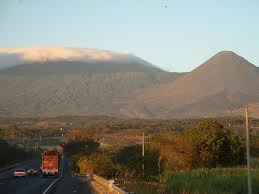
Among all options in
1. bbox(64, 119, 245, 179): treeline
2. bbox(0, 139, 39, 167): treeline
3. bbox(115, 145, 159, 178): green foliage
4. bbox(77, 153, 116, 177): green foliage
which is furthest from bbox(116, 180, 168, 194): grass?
bbox(0, 139, 39, 167): treeline

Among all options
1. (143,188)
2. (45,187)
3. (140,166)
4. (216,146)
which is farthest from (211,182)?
(140,166)

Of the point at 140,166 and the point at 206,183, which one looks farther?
the point at 140,166

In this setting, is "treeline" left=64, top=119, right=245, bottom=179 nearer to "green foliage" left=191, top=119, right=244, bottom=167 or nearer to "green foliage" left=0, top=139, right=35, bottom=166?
"green foliage" left=191, top=119, right=244, bottom=167

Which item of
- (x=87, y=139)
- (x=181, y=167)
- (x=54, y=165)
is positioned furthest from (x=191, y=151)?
(x=87, y=139)

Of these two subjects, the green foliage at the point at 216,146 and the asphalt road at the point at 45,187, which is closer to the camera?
the asphalt road at the point at 45,187

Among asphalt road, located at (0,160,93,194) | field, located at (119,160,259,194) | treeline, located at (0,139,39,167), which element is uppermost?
treeline, located at (0,139,39,167)

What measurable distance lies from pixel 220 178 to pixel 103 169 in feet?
115

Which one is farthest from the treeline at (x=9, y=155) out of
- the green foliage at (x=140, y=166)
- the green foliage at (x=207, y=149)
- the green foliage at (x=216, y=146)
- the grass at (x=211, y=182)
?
the grass at (x=211, y=182)

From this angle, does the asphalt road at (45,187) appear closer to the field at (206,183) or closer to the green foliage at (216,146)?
the field at (206,183)

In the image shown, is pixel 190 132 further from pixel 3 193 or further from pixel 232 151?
pixel 3 193

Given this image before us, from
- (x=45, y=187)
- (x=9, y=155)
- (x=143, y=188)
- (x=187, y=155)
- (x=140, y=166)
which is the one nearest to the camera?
(x=143, y=188)

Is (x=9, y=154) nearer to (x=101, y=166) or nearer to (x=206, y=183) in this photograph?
(x=101, y=166)

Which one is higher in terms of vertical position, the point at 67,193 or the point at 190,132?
the point at 190,132

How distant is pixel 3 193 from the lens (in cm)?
4272
